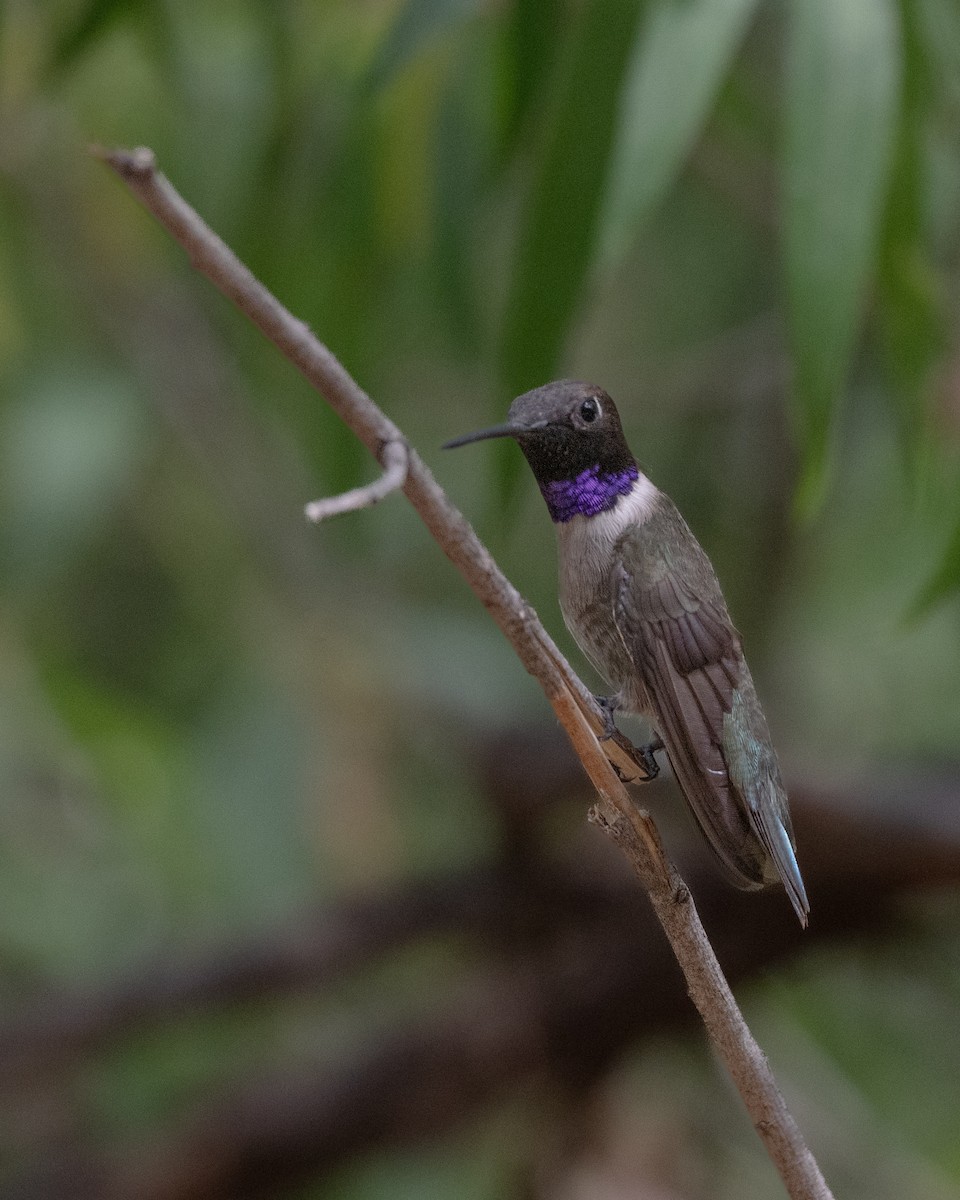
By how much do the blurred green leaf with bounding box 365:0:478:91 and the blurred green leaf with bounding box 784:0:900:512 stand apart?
410 millimetres

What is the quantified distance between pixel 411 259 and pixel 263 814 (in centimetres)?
138

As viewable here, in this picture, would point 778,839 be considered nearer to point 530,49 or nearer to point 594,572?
point 594,572

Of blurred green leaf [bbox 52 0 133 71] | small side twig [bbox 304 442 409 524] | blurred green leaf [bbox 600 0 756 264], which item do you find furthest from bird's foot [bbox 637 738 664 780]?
blurred green leaf [bbox 52 0 133 71]

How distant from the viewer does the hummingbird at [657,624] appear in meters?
0.85

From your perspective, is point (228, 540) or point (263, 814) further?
point (228, 540)

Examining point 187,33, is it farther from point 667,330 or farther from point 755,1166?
point 755,1166

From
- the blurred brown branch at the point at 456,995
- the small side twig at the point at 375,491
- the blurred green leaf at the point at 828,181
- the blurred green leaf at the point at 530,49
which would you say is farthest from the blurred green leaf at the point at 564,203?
the blurred brown branch at the point at 456,995

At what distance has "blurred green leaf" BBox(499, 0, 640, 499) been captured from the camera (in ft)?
4.50

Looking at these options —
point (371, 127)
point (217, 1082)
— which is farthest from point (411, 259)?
point (217, 1082)

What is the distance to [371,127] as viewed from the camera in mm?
2203

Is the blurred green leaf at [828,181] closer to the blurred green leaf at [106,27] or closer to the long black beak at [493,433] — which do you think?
the long black beak at [493,433]

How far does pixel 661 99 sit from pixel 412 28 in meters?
0.32

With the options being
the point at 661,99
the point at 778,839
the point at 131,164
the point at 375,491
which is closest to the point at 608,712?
the point at 778,839

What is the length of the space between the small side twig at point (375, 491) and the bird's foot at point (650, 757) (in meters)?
0.34
